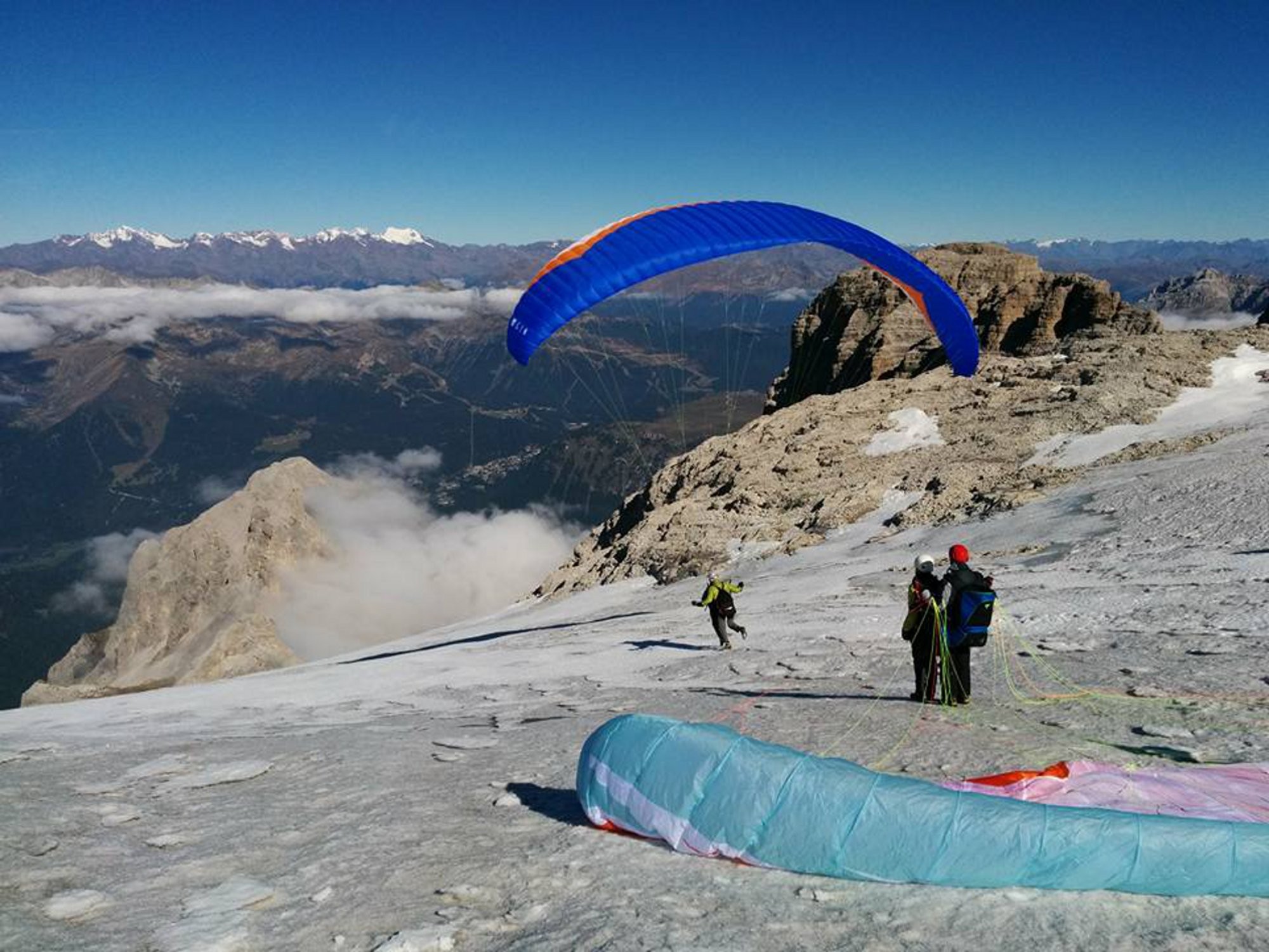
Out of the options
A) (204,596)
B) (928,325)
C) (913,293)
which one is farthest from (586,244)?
(204,596)

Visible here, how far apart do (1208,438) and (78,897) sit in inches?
1046

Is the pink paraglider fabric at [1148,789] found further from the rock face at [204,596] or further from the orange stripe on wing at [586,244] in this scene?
the rock face at [204,596]

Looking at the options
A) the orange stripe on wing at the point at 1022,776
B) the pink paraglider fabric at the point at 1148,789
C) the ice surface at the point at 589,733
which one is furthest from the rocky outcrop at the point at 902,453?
the orange stripe on wing at the point at 1022,776

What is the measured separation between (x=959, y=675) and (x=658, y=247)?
11.0 meters

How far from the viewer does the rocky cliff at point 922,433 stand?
2592cm

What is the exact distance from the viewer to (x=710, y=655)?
1382 cm

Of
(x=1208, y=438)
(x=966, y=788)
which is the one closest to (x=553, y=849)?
(x=966, y=788)

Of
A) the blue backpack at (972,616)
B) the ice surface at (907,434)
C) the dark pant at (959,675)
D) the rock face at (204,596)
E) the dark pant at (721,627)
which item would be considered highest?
the ice surface at (907,434)

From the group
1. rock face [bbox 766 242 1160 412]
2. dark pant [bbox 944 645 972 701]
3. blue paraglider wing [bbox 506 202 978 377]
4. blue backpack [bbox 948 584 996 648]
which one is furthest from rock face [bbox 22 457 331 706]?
blue backpack [bbox 948 584 996 648]

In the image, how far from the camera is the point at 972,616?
27.3 ft

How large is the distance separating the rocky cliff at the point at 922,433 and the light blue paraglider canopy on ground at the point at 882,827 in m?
18.9

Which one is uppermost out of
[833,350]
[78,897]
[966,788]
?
[833,350]

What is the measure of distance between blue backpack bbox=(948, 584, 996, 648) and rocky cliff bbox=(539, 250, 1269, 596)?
48.3 feet

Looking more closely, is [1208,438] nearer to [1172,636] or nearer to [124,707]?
[1172,636]
